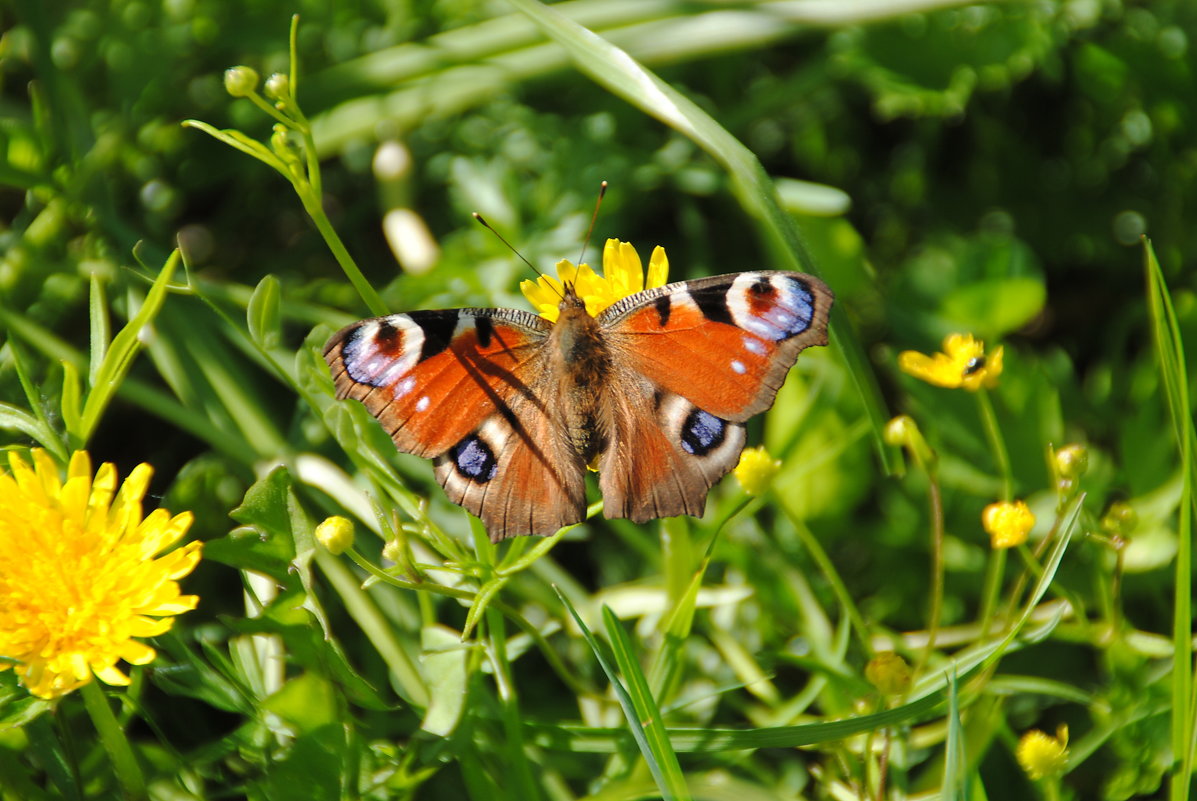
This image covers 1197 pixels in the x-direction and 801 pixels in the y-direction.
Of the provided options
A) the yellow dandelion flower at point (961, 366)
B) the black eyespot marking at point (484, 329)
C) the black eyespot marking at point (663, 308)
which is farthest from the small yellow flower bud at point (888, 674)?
the black eyespot marking at point (484, 329)

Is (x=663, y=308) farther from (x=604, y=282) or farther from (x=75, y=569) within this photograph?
(x=75, y=569)

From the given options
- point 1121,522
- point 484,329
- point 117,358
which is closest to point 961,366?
point 1121,522

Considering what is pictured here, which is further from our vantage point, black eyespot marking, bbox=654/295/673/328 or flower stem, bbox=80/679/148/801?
black eyespot marking, bbox=654/295/673/328

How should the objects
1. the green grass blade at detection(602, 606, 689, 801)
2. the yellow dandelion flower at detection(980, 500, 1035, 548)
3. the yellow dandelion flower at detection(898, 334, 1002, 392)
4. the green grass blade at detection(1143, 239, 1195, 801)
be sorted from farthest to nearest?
1. the yellow dandelion flower at detection(898, 334, 1002, 392)
2. the yellow dandelion flower at detection(980, 500, 1035, 548)
3. the green grass blade at detection(1143, 239, 1195, 801)
4. the green grass blade at detection(602, 606, 689, 801)

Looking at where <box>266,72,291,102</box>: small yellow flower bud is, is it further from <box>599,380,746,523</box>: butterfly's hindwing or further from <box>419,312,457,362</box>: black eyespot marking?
<box>599,380,746,523</box>: butterfly's hindwing

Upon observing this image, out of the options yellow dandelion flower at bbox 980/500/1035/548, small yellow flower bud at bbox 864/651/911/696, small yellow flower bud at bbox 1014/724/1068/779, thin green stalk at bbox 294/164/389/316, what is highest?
thin green stalk at bbox 294/164/389/316

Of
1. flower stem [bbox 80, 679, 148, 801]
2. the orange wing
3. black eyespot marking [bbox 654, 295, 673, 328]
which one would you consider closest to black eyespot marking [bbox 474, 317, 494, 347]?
the orange wing

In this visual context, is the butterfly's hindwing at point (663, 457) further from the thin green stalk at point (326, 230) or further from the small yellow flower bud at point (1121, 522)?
the small yellow flower bud at point (1121, 522)
